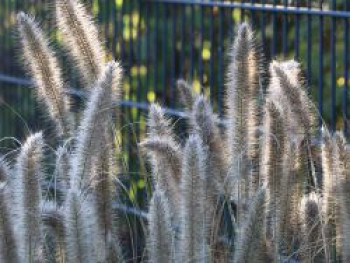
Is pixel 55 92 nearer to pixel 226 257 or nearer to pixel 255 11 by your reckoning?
pixel 226 257

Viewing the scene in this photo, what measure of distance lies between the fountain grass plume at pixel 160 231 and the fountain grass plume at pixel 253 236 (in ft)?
0.61

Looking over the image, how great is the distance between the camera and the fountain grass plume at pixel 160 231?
3.19 m

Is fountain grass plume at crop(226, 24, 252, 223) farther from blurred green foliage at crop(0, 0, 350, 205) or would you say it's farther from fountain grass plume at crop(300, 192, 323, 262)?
blurred green foliage at crop(0, 0, 350, 205)

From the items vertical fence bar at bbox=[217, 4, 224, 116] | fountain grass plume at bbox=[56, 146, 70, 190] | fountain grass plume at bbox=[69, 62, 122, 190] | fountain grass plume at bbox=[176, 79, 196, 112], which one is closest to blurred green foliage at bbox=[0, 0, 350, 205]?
vertical fence bar at bbox=[217, 4, 224, 116]

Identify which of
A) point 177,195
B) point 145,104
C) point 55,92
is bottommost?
point 145,104

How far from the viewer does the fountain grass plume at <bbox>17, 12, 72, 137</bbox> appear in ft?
12.7

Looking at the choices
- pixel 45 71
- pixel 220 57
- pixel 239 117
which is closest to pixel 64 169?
pixel 45 71

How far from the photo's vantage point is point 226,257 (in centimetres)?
356

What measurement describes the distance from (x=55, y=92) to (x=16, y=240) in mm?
681

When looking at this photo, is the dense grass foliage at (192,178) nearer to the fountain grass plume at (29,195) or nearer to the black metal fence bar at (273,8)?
the fountain grass plume at (29,195)

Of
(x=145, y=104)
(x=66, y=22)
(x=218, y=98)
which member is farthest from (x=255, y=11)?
(x=66, y=22)

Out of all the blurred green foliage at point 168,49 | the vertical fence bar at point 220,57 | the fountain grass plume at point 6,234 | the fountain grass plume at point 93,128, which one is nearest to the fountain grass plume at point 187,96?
the fountain grass plume at point 93,128

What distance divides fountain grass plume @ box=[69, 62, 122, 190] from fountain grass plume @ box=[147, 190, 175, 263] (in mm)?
325

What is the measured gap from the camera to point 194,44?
7383mm
